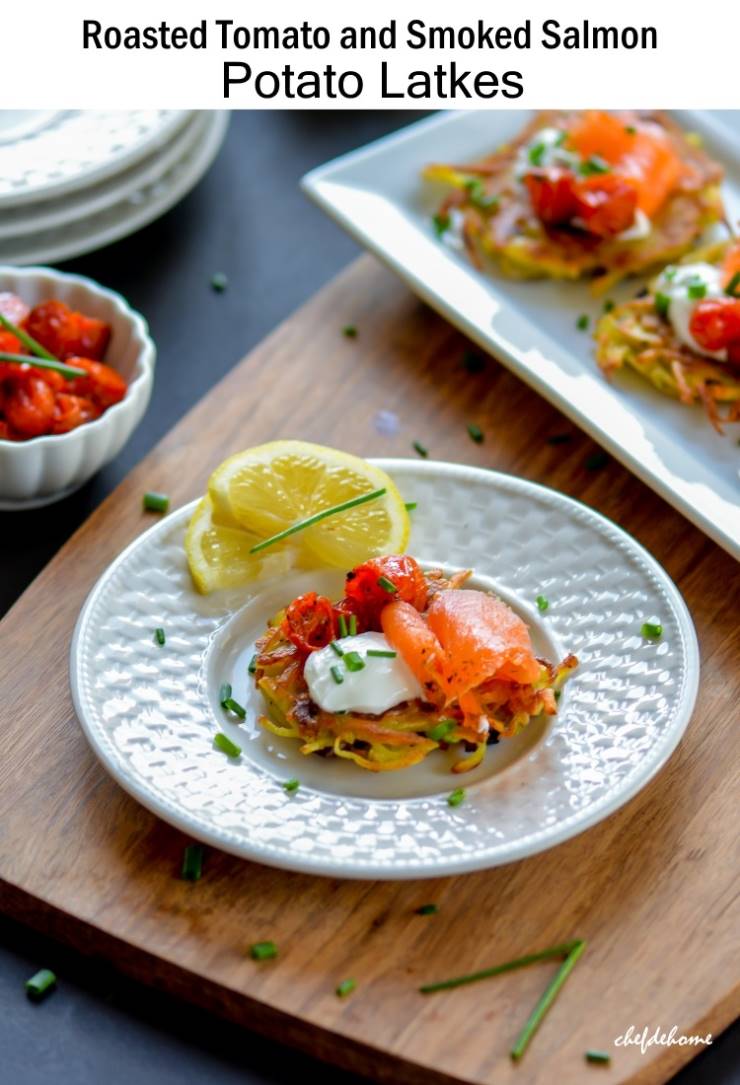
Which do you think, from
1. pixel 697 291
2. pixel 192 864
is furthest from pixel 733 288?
pixel 192 864

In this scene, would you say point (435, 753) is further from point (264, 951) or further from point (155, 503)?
point (155, 503)

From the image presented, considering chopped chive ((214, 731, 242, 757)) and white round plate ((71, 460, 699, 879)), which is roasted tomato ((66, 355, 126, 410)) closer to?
white round plate ((71, 460, 699, 879))

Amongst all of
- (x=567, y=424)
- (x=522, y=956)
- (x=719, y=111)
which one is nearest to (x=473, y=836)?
(x=522, y=956)

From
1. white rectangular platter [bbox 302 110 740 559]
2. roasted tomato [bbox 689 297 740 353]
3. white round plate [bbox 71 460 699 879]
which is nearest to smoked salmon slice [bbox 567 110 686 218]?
white rectangular platter [bbox 302 110 740 559]

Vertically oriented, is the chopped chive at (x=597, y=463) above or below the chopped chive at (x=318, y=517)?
below

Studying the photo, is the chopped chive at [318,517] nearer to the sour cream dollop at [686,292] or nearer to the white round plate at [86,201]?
the sour cream dollop at [686,292]

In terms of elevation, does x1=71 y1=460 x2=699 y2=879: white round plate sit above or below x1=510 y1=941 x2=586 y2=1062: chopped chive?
above

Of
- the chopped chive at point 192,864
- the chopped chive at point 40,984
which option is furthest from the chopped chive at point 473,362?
the chopped chive at point 40,984

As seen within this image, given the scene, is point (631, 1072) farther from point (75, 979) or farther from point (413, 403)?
point (413, 403)
